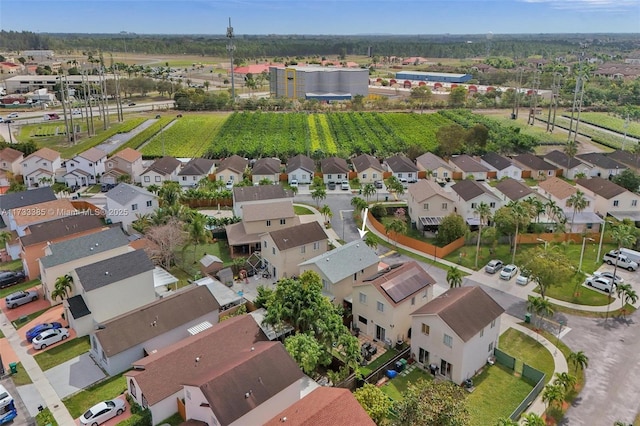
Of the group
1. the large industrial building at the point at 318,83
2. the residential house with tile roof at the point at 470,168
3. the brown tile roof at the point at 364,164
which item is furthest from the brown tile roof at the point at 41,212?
the large industrial building at the point at 318,83

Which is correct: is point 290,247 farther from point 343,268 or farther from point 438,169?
point 438,169

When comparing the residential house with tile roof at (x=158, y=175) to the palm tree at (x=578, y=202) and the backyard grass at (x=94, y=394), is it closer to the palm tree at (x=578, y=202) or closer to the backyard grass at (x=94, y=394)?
the backyard grass at (x=94, y=394)

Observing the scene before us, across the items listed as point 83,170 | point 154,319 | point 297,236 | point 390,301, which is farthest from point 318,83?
point 154,319

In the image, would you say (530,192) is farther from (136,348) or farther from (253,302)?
(136,348)

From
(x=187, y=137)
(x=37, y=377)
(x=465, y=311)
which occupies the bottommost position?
(x=37, y=377)

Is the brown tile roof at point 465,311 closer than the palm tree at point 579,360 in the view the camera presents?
Yes
